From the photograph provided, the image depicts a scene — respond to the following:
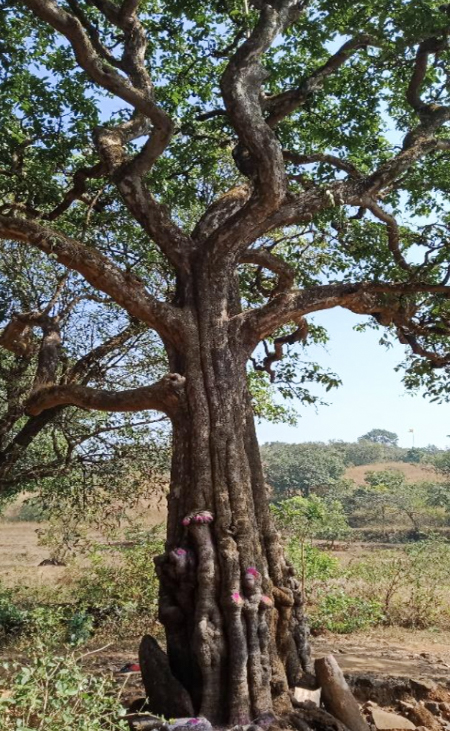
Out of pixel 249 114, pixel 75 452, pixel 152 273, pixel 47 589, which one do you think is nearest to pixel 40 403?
pixel 249 114

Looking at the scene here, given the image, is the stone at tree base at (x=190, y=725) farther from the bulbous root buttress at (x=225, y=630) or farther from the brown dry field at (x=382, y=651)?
the brown dry field at (x=382, y=651)

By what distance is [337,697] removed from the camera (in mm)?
4547

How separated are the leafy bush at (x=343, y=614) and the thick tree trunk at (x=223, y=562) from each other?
4.40 meters

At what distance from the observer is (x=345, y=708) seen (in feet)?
14.8

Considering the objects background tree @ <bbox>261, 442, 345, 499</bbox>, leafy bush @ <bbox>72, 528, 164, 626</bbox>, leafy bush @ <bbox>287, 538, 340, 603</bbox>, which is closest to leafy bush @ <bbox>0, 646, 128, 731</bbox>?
leafy bush @ <bbox>72, 528, 164, 626</bbox>

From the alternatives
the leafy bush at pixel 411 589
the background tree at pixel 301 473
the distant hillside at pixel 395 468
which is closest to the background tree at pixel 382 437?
the distant hillside at pixel 395 468

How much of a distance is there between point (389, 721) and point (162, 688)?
1.73 metres

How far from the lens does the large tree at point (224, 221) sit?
458 cm

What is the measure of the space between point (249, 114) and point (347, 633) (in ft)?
23.9

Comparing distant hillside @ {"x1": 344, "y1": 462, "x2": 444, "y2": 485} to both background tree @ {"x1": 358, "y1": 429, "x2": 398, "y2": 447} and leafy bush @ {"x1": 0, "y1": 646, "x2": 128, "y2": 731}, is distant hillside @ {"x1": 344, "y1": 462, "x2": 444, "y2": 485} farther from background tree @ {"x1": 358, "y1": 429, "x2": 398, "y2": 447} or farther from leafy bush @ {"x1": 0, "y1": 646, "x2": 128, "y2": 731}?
leafy bush @ {"x1": 0, "y1": 646, "x2": 128, "y2": 731}

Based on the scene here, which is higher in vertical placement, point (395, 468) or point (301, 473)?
point (395, 468)

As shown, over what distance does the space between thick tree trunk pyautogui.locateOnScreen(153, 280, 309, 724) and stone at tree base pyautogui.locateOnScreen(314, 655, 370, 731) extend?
20 centimetres

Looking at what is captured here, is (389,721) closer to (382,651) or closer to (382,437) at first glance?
(382,651)

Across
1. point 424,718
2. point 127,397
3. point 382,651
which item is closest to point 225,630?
point 424,718
